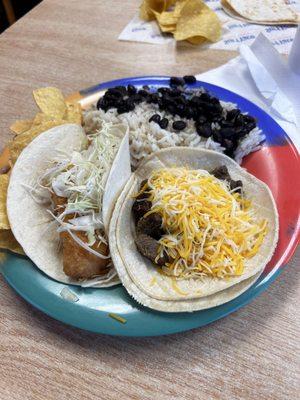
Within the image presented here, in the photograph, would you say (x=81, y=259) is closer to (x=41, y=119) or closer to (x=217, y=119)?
(x=41, y=119)

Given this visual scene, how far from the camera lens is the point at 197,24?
2.31m

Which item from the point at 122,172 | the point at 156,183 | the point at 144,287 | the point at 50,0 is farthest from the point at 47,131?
the point at 50,0

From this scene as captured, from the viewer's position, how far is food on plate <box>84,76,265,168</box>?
5.00 feet

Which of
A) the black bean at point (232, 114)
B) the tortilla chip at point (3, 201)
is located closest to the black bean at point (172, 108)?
the black bean at point (232, 114)

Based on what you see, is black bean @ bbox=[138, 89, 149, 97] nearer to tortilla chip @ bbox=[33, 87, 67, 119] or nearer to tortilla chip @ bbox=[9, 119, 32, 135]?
tortilla chip @ bbox=[33, 87, 67, 119]

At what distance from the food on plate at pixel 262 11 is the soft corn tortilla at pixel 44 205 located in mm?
1492

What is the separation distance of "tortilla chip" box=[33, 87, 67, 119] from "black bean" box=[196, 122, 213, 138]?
605 mm

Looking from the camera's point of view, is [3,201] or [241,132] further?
[241,132]

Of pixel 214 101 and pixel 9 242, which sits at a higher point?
pixel 214 101

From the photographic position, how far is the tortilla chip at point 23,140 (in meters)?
1.48

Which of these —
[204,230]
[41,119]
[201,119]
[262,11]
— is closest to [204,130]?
[201,119]

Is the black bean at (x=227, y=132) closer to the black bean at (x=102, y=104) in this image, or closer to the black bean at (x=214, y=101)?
the black bean at (x=214, y=101)

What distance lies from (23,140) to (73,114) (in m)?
0.30

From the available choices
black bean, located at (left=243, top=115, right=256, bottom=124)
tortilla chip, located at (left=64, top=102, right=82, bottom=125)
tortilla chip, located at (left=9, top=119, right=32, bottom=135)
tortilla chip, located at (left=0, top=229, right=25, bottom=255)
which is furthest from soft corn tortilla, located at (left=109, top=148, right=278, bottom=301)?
tortilla chip, located at (left=9, top=119, right=32, bottom=135)
